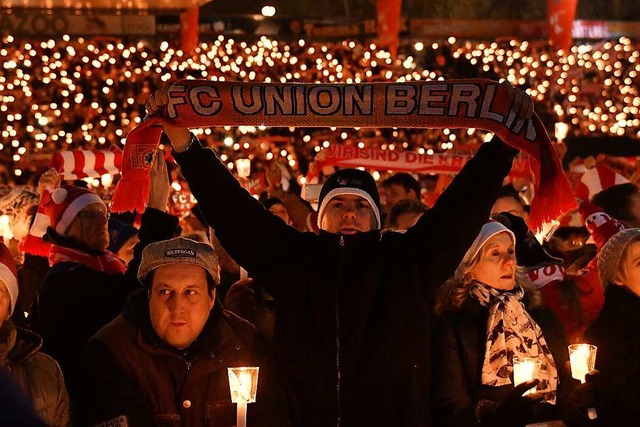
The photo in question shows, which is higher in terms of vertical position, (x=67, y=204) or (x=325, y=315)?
(x=67, y=204)

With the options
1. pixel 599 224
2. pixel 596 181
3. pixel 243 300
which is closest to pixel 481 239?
pixel 243 300

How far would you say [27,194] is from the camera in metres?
9.65

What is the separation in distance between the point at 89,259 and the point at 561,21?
1533 cm

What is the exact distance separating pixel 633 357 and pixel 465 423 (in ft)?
3.69

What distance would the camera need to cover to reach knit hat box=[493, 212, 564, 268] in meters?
6.83

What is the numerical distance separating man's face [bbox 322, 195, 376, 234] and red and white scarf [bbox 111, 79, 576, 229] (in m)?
0.32

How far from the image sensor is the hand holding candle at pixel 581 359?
16.4ft

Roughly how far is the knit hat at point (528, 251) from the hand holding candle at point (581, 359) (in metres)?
1.74

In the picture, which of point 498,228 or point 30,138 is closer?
point 498,228

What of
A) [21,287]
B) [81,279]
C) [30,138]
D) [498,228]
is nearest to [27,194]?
[21,287]

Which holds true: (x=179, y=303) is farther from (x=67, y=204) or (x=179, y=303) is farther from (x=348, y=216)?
(x=67, y=204)

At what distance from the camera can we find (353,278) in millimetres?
4395

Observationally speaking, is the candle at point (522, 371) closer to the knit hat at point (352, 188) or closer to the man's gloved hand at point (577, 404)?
the man's gloved hand at point (577, 404)

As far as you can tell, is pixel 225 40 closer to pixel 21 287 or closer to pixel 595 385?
pixel 21 287
